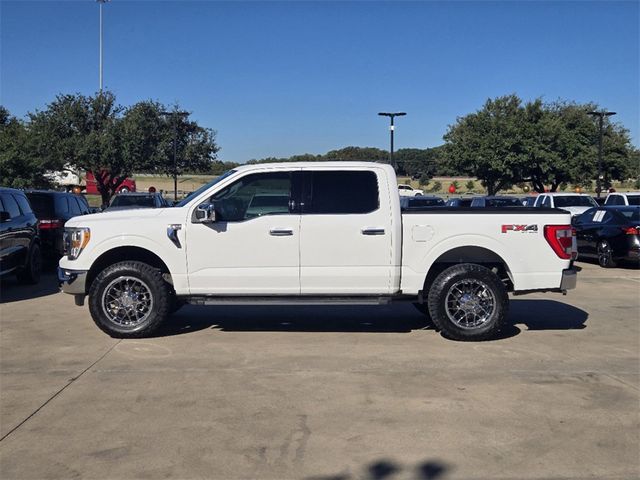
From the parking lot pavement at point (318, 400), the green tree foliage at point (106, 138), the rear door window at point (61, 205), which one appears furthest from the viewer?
the green tree foliage at point (106, 138)

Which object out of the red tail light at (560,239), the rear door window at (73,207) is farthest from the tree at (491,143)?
the red tail light at (560,239)

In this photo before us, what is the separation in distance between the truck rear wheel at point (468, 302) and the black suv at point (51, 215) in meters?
9.51

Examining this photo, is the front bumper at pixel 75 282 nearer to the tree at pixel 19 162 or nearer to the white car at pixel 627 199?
the white car at pixel 627 199

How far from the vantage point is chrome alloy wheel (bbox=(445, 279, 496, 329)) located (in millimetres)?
7547

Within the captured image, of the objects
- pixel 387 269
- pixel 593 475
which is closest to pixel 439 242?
pixel 387 269

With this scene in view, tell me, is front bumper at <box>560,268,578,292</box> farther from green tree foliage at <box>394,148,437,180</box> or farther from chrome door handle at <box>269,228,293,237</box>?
green tree foliage at <box>394,148,437,180</box>

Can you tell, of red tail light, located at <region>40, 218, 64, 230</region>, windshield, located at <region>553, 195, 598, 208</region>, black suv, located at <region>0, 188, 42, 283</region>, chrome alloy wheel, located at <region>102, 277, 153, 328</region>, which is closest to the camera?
chrome alloy wheel, located at <region>102, 277, 153, 328</region>

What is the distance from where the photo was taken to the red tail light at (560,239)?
754 cm

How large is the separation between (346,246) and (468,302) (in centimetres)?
159

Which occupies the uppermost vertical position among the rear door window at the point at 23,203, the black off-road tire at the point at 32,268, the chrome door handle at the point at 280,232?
the rear door window at the point at 23,203

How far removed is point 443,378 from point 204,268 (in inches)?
120

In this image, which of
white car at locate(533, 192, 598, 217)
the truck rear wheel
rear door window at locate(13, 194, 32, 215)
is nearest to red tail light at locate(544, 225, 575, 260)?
the truck rear wheel

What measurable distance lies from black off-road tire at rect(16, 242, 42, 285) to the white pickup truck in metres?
4.98

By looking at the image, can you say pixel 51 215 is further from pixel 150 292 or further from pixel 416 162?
pixel 416 162
